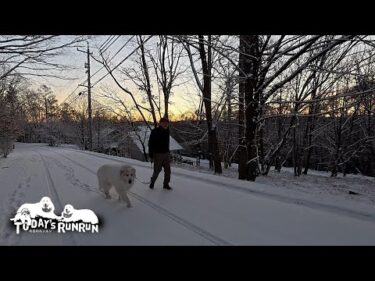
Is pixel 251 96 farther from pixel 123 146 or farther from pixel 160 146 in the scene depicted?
pixel 123 146

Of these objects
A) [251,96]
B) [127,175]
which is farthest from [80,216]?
[251,96]

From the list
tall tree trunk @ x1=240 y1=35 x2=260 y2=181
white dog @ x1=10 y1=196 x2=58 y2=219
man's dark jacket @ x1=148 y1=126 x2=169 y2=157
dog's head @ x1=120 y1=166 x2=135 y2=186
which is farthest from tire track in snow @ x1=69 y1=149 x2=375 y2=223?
tall tree trunk @ x1=240 y1=35 x2=260 y2=181

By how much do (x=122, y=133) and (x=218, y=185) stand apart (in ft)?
100

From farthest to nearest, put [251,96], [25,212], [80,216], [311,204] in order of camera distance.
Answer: [251,96] → [311,204] → [25,212] → [80,216]

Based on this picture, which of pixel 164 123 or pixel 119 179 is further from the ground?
pixel 164 123

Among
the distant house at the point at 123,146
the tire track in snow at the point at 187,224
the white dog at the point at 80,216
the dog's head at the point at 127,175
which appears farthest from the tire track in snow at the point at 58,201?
the distant house at the point at 123,146

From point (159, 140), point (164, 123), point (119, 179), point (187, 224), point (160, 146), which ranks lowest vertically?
point (187, 224)

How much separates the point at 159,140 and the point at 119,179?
1.83m

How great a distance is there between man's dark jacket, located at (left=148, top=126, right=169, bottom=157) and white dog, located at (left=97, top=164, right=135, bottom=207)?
4.48 ft

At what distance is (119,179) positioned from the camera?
21.1 feet

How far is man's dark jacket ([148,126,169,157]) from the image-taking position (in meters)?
7.96

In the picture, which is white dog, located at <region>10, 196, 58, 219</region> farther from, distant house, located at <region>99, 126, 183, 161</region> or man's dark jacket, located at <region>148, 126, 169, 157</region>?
distant house, located at <region>99, 126, 183, 161</region>

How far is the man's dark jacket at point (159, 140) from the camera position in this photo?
7957 millimetres
